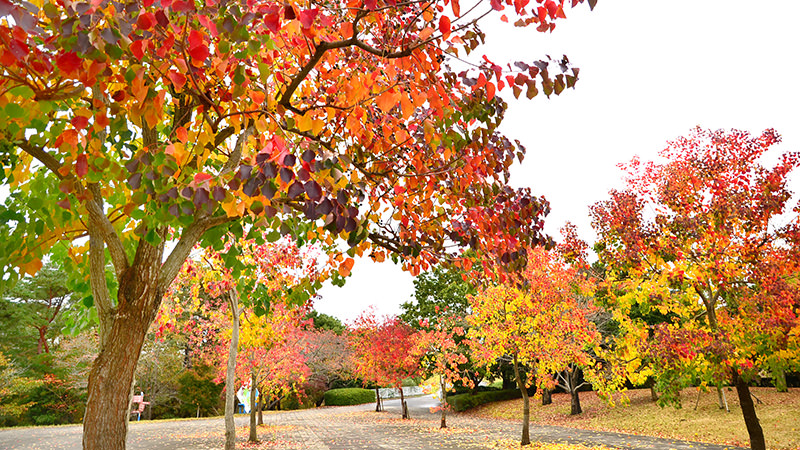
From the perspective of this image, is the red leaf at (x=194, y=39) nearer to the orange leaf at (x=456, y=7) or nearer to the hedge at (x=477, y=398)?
the orange leaf at (x=456, y=7)

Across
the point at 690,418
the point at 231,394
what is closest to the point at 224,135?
the point at 231,394

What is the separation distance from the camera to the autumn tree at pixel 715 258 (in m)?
8.87

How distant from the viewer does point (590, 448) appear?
11539mm

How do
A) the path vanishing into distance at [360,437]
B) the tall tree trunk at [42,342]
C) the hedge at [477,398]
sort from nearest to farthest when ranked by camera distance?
the path vanishing into distance at [360,437]
the hedge at [477,398]
the tall tree trunk at [42,342]

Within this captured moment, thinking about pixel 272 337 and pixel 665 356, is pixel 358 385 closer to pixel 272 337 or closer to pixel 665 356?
pixel 272 337

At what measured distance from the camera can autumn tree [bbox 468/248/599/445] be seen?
12695 millimetres

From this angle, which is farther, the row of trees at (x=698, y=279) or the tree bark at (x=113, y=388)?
the row of trees at (x=698, y=279)

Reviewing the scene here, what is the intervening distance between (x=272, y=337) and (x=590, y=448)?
9.78 metres

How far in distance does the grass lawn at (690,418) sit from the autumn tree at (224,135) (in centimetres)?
1175

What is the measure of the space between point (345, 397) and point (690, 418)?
25.7 m

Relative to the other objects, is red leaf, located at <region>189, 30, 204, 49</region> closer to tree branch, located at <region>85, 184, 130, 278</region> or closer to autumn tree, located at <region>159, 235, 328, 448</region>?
tree branch, located at <region>85, 184, 130, 278</region>

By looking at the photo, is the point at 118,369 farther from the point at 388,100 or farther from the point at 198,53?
the point at 388,100

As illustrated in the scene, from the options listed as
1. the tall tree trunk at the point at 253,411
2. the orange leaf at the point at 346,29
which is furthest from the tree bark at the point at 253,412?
the orange leaf at the point at 346,29

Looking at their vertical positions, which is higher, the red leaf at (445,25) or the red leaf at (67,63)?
the red leaf at (445,25)
